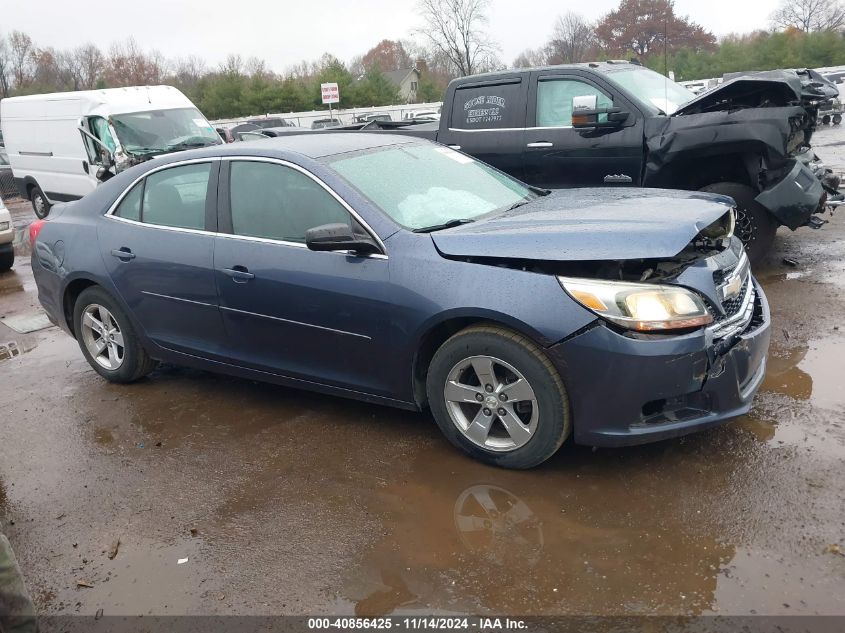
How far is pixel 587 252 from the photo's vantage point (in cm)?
333

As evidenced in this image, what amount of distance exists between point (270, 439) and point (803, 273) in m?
5.11

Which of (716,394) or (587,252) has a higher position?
(587,252)

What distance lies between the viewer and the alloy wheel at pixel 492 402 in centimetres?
349

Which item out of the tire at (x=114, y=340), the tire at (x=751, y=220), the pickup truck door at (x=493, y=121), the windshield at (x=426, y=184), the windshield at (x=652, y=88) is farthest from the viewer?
the pickup truck door at (x=493, y=121)

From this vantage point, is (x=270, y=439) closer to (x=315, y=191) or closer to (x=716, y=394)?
Answer: (x=315, y=191)

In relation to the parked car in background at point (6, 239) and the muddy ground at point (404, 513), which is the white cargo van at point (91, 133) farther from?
the muddy ground at point (404, 513)

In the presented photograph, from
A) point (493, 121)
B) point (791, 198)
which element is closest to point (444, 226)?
point (791, 198)

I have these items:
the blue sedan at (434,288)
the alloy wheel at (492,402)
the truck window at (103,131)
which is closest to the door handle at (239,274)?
the blue sedan at (434,288)

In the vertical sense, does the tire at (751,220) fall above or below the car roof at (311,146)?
below

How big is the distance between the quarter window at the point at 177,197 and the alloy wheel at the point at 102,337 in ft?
2.76

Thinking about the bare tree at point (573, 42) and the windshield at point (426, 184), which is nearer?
the windshield at point (426, 184)

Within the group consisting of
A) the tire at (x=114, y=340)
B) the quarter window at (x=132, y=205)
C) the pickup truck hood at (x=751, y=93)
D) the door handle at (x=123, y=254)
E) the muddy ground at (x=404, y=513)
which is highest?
the pickup truck hood at (x=751, y=93)

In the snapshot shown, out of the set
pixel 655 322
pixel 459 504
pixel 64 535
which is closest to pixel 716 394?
pixel 655 322

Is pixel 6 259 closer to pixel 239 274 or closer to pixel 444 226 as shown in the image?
pixel 239 274
